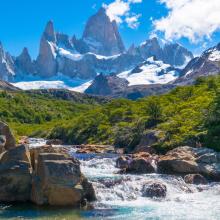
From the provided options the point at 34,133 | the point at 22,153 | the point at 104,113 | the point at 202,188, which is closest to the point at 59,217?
the point at 22,153

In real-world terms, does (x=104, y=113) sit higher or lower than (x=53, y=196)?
higher

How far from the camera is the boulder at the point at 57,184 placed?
123 feet

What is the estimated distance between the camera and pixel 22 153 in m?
40.2

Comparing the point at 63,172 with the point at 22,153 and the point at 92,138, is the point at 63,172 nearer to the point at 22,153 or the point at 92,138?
the point at 22,153

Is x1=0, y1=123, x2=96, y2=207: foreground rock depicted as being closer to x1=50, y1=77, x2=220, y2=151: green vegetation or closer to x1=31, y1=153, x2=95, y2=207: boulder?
x1=31, y1=153, x2=95, y2=207: boulder

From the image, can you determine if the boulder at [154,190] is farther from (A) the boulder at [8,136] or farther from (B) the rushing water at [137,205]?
(A) the boulder at [8,136]

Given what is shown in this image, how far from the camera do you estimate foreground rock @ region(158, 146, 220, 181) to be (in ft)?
176

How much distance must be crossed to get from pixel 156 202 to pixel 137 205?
81.7 inches

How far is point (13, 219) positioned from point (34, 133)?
14319cm

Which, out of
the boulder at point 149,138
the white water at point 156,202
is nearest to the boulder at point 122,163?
the white water at point 156,202

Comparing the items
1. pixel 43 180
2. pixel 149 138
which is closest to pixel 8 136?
pixel 43 180

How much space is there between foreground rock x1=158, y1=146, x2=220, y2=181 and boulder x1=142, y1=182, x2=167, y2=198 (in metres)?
11.2

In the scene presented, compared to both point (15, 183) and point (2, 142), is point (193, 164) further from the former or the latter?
point (15, 183)

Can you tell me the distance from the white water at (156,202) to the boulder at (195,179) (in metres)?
0.82
